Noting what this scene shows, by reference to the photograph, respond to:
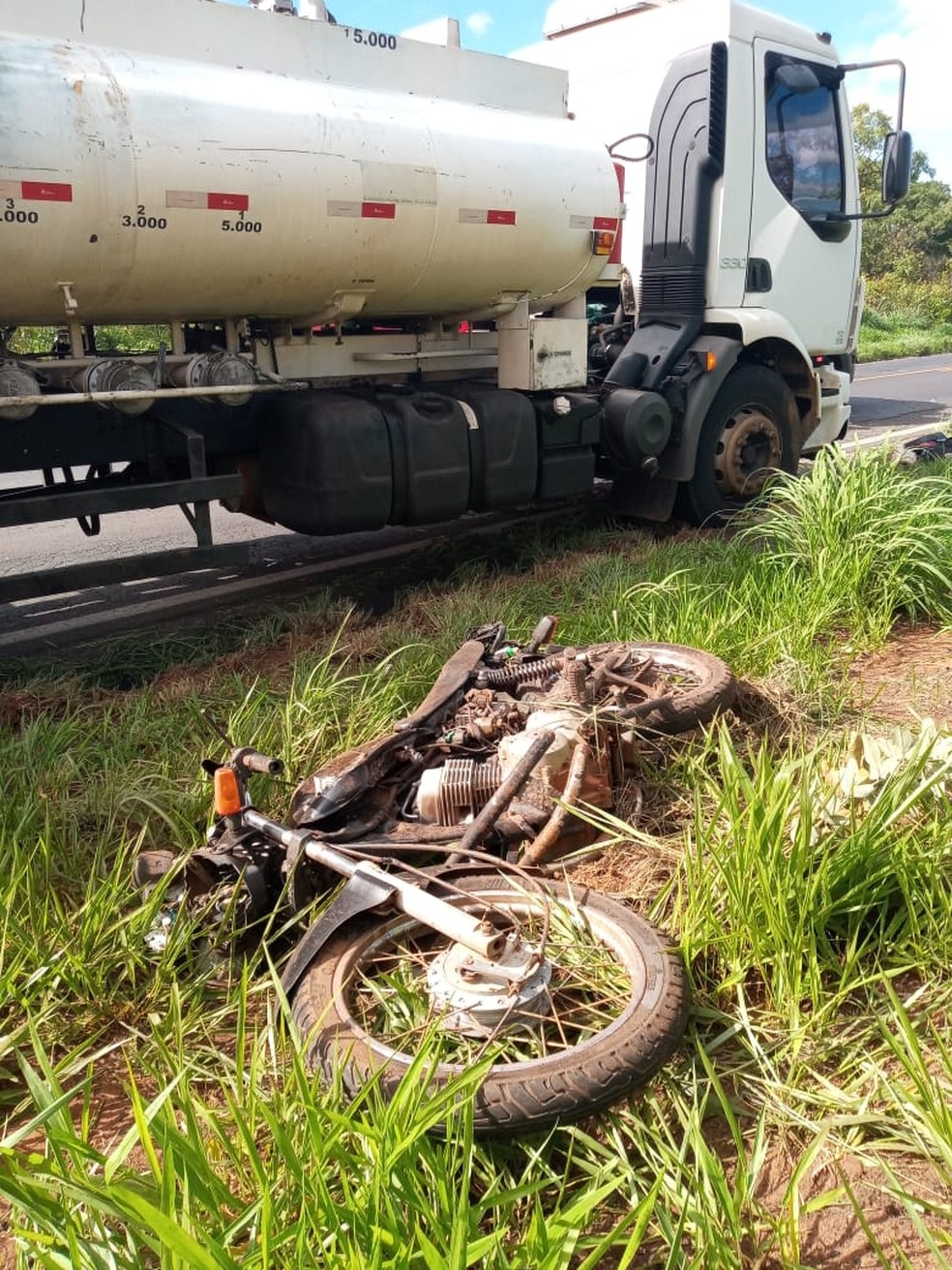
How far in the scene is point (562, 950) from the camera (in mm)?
2438

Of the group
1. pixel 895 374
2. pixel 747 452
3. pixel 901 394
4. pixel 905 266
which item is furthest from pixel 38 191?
pixel 905 266

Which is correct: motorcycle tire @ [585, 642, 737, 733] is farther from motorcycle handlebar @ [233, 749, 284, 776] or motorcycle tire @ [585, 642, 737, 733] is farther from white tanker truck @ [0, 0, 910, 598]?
white tanker truck @ [0, 0, 910, 598]

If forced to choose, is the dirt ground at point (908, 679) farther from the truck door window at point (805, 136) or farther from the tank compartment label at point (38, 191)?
the truck door window at point (805, 136)

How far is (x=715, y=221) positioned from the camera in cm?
691

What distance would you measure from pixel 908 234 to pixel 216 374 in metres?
41.2

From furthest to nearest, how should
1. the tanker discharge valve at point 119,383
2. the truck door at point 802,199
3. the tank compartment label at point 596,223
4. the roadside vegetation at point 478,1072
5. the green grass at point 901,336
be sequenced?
the green grass at point 901,336 → the truck door at point 802,199 → the tank compartment label at point 596,223 → the tanker discharge valve at point 119,383 → the roadside vegetation at point 478,1072

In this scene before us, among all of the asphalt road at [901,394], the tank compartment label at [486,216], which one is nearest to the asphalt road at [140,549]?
the tank compartment label at [486,216]

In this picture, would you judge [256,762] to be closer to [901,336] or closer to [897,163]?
[897,163]

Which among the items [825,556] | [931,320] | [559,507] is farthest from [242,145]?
[931,320]

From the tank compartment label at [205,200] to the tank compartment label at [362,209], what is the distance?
0.45m

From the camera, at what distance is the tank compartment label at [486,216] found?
18.3 ft

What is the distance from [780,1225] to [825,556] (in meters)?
3.62

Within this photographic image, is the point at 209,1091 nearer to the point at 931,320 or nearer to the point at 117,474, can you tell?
the point at 117,474

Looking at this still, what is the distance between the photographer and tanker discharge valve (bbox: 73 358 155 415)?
4.73 metres
